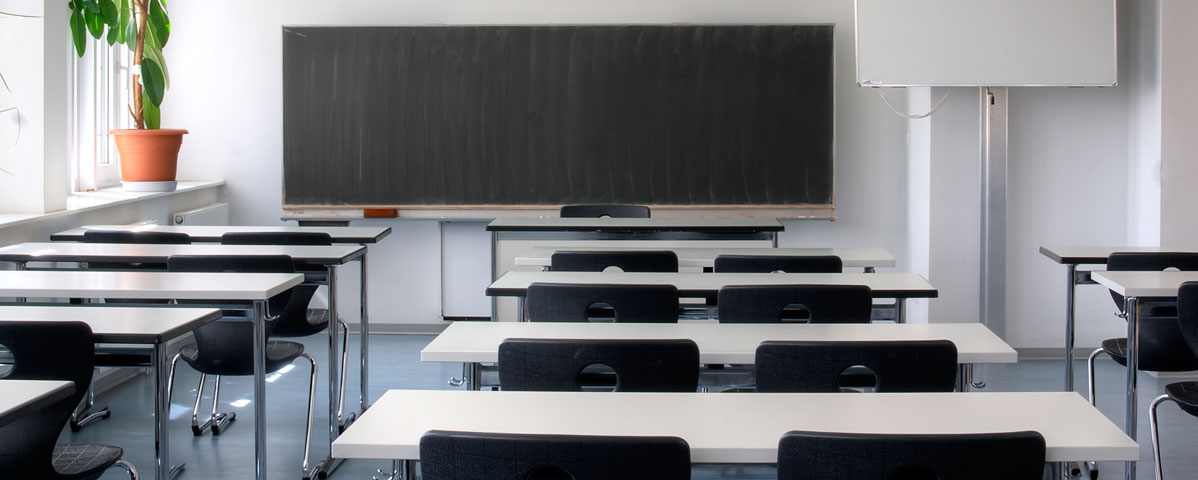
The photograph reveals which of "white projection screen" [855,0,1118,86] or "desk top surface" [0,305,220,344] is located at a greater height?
"white projection screen" [855,0,1118,86]

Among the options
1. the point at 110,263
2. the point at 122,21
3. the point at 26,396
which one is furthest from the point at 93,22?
the point at 26,396

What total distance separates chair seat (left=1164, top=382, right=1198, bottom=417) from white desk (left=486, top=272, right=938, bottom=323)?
2.57 feet

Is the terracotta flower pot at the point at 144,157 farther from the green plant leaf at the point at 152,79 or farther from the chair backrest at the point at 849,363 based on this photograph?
the chair backrest at the point at 849,363

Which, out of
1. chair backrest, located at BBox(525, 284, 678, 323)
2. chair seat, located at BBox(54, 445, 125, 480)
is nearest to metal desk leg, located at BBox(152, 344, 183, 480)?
chair seat, located at BBox(54, 445, 125, 480)

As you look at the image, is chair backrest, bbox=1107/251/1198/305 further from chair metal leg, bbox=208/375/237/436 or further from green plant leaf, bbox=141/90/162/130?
green plant leaf, bbox=141/90/162/130

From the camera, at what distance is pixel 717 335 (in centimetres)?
282

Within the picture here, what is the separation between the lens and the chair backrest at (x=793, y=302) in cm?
317

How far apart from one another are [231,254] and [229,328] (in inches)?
12.2

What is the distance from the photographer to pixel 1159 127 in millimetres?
5773

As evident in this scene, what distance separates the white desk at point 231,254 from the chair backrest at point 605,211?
176cm

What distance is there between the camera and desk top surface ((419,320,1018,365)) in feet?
8.55

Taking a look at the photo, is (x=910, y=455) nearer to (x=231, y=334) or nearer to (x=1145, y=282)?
(x=1145, y=282)

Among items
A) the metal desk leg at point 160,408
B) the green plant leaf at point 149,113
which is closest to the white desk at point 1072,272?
the metal desk leg at point 160,408

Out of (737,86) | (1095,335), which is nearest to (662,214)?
(737,86)
